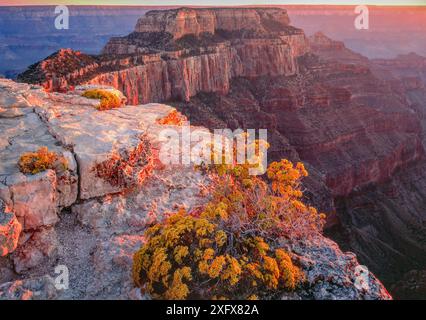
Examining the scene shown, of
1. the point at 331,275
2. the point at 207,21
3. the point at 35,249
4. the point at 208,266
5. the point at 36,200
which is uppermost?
the point at 207,21

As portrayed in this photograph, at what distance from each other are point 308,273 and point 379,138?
5467 centimetres

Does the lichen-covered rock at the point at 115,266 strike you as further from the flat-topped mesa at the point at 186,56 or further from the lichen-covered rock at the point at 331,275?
the flat-topped mesa at the point at 186,56

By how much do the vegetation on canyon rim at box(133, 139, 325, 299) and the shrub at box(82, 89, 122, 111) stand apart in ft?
20.8

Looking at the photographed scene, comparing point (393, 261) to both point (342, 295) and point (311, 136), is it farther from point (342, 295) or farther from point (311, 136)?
point (342, 295)

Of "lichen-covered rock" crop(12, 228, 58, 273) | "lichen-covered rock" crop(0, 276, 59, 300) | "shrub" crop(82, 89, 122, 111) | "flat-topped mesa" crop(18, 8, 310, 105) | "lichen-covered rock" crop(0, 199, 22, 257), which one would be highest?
"flat-topped mesa" crop(18, 8, 310, 105)

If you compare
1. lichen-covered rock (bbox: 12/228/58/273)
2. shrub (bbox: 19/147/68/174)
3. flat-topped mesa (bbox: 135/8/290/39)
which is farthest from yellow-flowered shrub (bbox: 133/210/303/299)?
flat-topped mesa (bbox: 135/8/290/39)

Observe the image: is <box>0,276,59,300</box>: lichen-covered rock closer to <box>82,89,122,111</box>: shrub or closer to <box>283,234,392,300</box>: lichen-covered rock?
<box>283,234,392,300</box>: lichen-covered rock

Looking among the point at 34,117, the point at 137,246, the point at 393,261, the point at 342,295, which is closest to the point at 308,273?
the point at 342,295

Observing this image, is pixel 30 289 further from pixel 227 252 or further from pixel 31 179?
pixel 227 252

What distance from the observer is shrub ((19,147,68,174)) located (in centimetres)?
1037

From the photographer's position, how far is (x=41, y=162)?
413 inches

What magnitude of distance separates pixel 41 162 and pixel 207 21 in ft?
192

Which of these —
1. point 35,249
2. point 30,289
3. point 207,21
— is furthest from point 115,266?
point 207,21

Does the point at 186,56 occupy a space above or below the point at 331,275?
above
